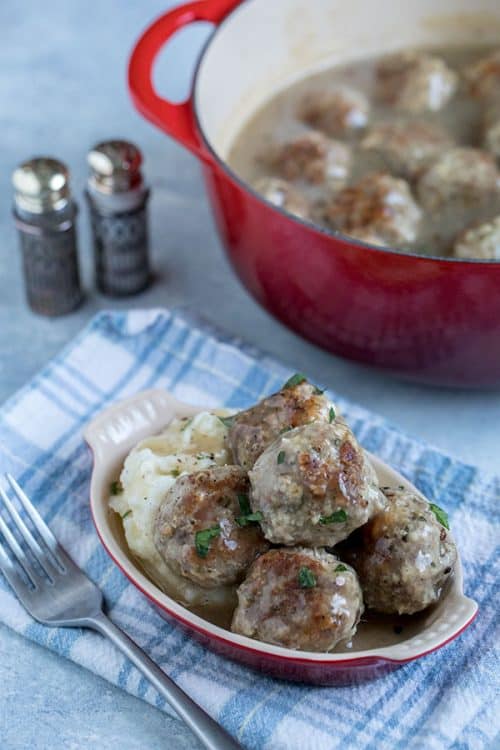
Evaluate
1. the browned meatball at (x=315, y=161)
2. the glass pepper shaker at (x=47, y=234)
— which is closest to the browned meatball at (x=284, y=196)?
the browned meatball at (x=315, y=161)

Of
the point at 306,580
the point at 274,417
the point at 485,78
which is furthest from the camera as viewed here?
the point at 485,78

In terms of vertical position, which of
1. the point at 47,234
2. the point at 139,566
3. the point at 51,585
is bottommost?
the point at 51,585

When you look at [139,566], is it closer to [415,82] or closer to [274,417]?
[274,417]

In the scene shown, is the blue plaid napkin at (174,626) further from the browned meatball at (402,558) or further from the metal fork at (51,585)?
the browned meatball at (402,558)

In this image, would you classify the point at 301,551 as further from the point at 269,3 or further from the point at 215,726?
the point at 269,3

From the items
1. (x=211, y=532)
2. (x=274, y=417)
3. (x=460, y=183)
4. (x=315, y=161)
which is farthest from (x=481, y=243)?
(x=211, y=532)
